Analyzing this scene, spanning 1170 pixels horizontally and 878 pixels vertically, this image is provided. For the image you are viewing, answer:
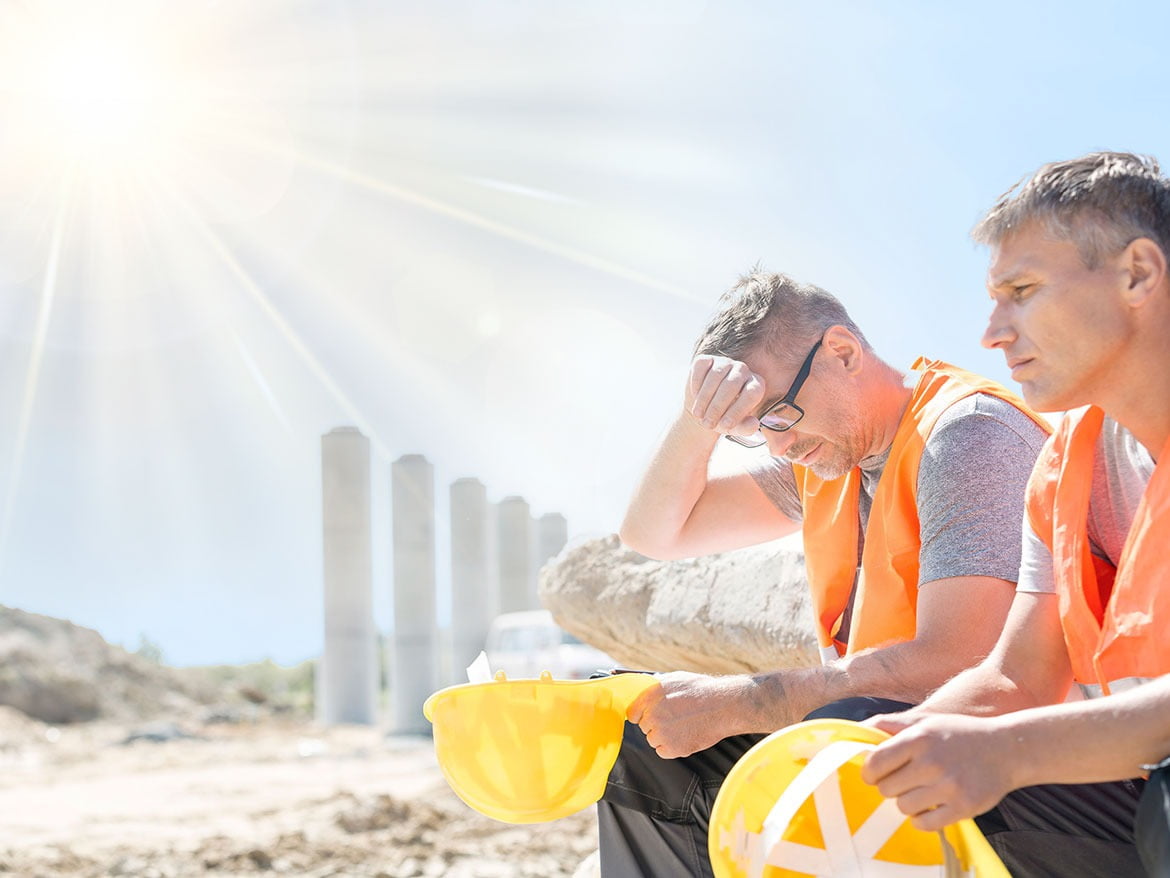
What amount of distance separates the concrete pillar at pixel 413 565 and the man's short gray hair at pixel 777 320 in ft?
44.8

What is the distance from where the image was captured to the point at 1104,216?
1.57 meters

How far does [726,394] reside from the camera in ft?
7.40

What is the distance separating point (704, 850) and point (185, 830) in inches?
227

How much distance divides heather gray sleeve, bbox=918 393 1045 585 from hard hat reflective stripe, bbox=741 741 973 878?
26.7 inches

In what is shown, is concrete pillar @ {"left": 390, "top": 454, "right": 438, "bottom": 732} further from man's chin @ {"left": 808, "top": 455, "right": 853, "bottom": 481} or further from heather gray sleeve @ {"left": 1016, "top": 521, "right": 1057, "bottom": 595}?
heather gray sleeve @ {"left": 1016, "top": 521, "right": 1057, "bottom": 595}

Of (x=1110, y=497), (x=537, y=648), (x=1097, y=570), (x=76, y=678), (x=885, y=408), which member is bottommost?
(x=76, y=678)

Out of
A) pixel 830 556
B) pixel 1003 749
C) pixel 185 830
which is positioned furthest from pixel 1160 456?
pixel 185 830

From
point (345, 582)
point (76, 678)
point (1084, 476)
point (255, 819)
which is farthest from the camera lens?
point (76, 678)

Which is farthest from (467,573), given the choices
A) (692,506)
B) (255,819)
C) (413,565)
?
(692,506)

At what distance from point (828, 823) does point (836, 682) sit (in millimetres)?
561

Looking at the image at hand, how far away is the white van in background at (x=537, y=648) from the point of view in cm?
1033

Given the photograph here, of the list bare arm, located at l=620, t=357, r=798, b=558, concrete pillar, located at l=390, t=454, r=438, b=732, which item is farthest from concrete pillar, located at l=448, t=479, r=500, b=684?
bare arm, located at l=620, t=357, r=798, b=558

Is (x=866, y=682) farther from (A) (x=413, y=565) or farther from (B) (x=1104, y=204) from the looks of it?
(A) (x=413, y=565)

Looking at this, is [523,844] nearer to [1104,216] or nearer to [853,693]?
[853,693]
